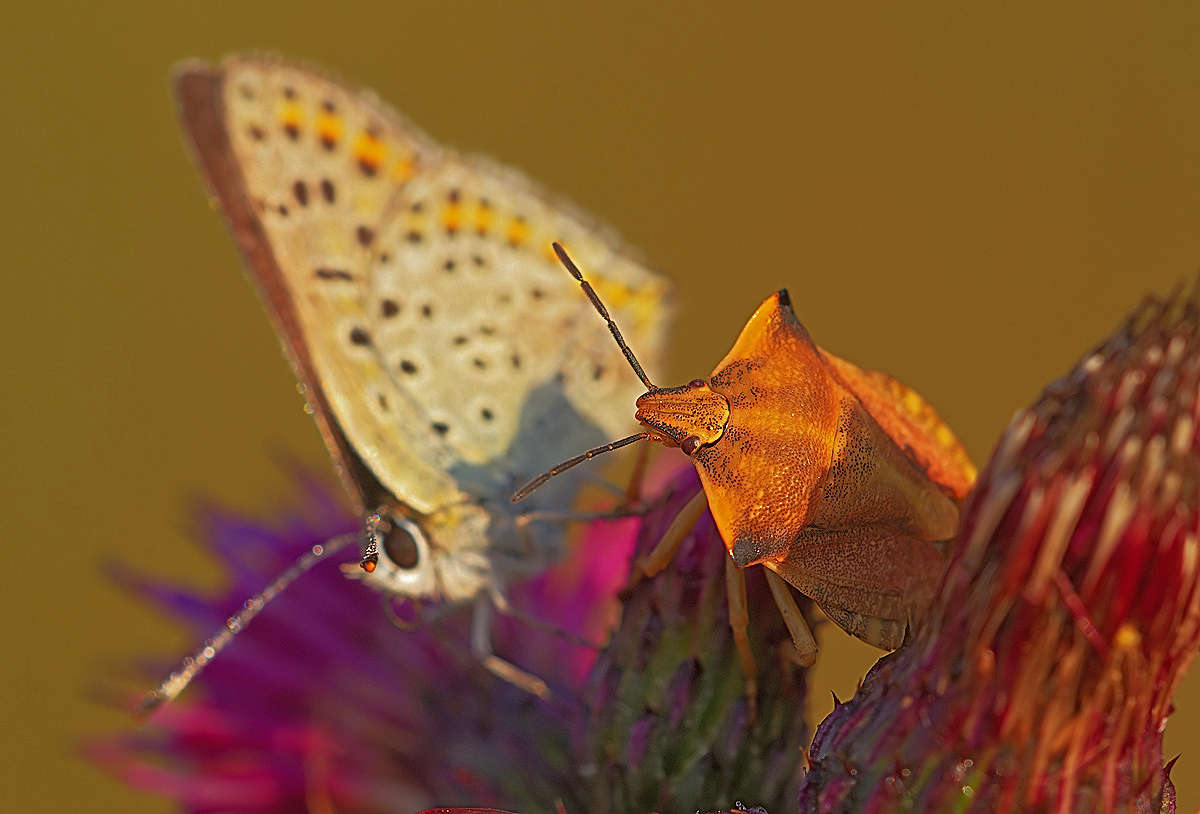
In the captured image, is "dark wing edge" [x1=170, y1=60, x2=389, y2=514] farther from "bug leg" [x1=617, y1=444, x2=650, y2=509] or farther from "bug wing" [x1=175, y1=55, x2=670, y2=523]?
"bug leg" [x1=617, y1=444, x2=650, y2=509]

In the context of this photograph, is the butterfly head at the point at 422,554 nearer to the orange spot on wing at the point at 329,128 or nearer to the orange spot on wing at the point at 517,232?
the orange spot on wing at the point at 517,232

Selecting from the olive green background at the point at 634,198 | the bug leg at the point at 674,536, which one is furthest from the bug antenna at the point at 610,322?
the olive green background at the point at 634,198

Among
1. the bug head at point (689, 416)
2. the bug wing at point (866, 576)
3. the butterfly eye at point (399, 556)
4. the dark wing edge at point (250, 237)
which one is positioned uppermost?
the bug head at point (689, 416)

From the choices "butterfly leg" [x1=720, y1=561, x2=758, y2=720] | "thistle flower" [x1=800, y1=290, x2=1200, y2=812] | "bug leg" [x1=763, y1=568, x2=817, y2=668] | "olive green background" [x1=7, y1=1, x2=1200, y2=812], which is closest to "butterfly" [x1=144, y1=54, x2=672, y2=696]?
"butterfly leg" [x1=720, y1=561, x2=758, y2=720]

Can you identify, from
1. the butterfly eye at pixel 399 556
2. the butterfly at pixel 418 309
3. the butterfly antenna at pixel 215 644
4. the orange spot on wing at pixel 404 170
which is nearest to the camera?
the butterfly antenna at pixel 215 644

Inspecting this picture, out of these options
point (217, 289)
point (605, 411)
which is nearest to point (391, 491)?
point (605, 411)

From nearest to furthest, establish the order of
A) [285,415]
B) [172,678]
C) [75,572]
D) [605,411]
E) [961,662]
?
[961,662] → [172,678] → [605,411] → [75,572] → [285,415]

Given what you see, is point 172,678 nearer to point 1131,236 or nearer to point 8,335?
point 8,335

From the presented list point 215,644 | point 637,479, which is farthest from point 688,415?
point 215,644
